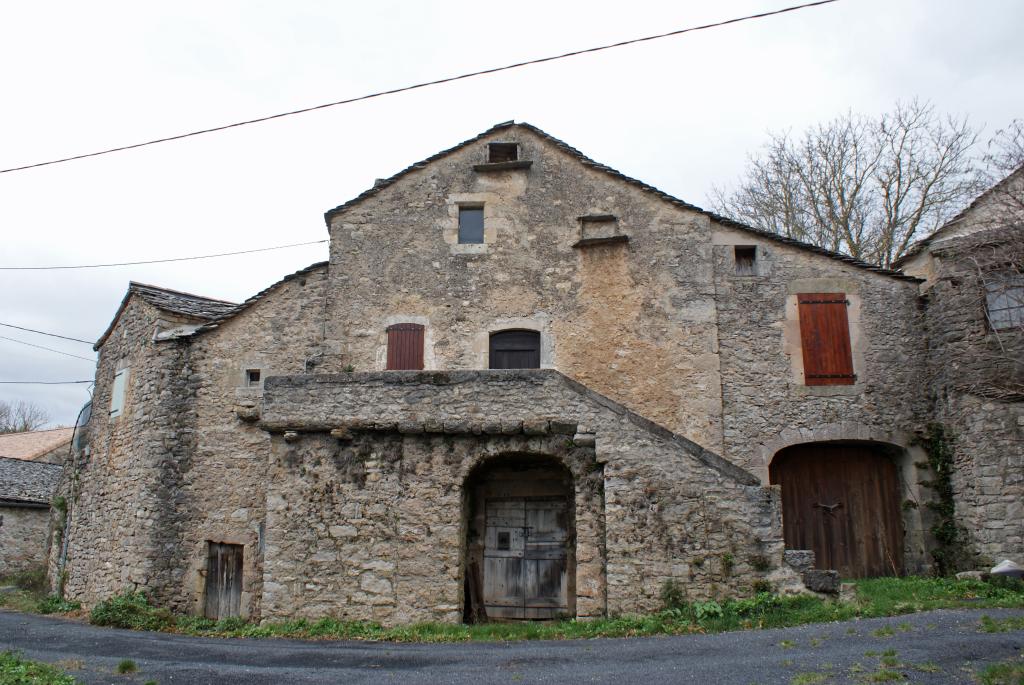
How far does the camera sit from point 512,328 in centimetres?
1516

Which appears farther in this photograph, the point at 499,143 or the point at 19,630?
the point at 499,143

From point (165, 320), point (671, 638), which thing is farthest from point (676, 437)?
point (165, 320)

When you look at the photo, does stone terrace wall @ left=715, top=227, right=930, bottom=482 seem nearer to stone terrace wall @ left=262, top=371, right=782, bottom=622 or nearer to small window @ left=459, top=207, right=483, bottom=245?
stone terrace wall @ left=262, top=371, right=782, bottom=622

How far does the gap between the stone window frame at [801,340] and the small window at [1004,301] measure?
212 cm

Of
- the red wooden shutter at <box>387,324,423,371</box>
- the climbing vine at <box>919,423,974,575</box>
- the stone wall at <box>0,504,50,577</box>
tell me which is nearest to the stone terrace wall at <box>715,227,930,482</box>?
the climbing vine at <box>919,423,974,575</box>

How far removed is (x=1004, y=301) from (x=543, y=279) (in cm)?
776

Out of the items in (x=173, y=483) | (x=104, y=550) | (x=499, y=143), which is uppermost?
(x=499, y=143)

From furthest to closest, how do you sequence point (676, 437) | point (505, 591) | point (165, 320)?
point (165, 320)
point (505, 591)
point (676, 437)

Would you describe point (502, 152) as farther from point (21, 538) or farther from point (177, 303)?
point (21, 538)

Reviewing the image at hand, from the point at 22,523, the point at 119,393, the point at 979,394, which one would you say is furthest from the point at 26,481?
the point at 979,394

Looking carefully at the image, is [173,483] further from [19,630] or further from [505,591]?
[505,591]

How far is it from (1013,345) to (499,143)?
9801mm

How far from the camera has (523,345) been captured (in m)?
15.2

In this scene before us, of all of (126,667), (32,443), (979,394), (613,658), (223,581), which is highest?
(32,443)
